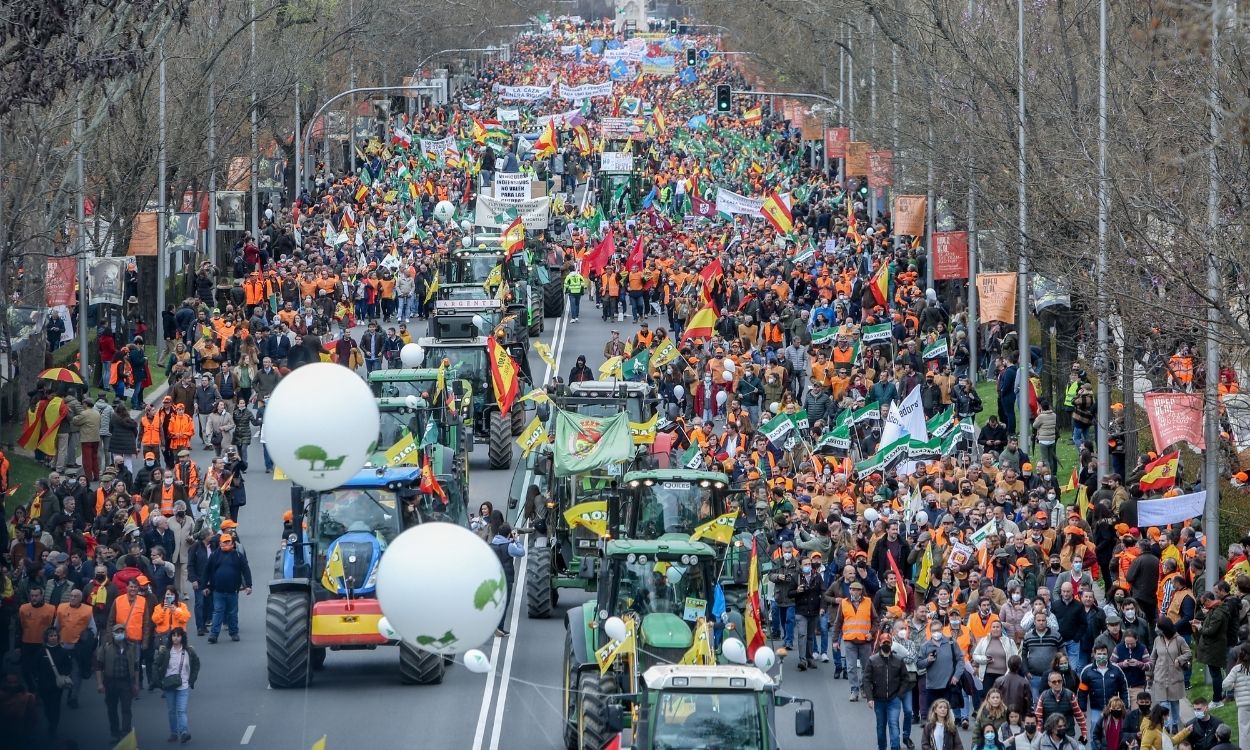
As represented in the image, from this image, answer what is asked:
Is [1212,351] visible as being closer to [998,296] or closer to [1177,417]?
[1177,417]

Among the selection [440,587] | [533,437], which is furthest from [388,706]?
[533,437]

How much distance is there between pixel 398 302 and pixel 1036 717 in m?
33.2

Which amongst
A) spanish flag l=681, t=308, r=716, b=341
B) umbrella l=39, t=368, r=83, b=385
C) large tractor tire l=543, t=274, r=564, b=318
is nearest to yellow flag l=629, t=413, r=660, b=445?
umbrella l=39, t=368, r=83, b=385

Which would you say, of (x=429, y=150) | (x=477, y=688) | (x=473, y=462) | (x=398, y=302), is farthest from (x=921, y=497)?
(x=429, y=150)

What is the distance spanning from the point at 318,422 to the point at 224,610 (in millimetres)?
10510

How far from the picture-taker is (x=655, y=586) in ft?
68.5

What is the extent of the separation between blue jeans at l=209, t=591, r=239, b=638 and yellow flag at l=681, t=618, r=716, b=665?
794cm

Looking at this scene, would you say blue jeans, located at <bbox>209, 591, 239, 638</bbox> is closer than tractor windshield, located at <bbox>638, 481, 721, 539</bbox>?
No

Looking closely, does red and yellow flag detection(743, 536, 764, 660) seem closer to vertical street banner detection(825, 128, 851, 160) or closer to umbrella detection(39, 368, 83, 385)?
umbrella detection(39, 368, 83, 385)

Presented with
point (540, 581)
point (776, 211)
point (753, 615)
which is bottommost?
point (540, 581)

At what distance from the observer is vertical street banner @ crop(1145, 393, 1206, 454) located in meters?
24.8

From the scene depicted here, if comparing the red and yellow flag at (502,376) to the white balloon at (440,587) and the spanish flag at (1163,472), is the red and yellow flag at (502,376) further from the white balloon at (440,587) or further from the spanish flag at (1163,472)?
the white balloon at (440,587)

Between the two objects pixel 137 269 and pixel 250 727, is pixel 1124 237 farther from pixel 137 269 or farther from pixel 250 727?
pixel 137 269

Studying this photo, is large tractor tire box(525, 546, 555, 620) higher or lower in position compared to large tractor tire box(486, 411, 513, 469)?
lower
